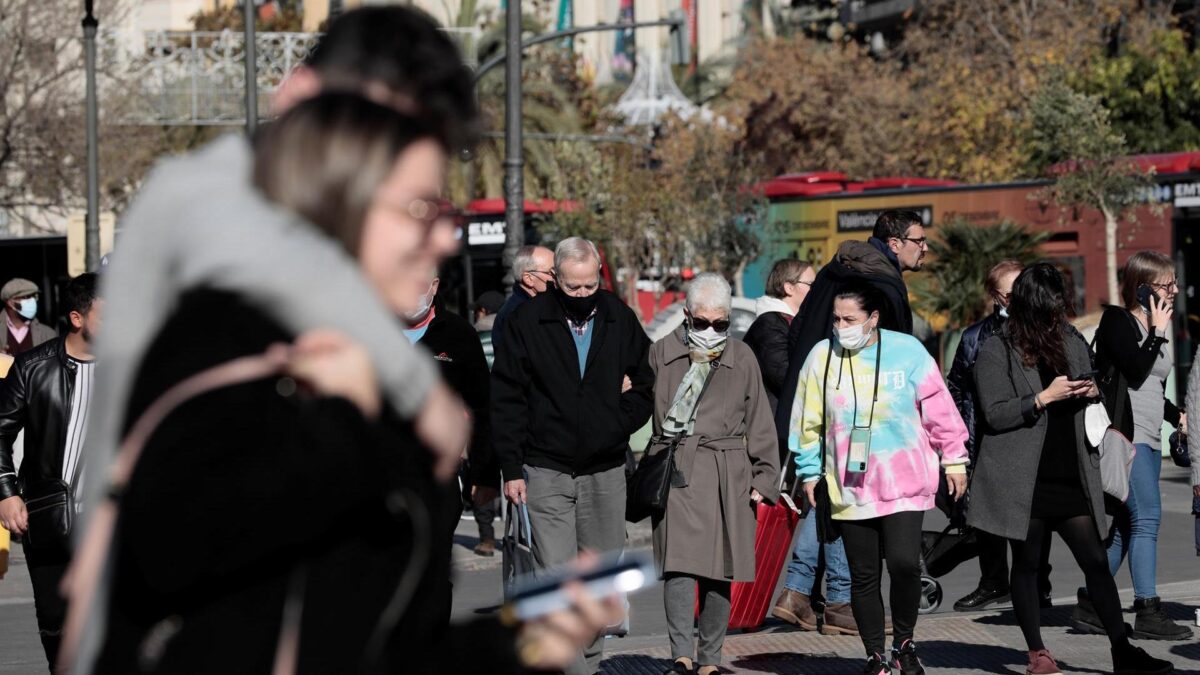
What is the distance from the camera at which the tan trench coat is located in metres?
8.23

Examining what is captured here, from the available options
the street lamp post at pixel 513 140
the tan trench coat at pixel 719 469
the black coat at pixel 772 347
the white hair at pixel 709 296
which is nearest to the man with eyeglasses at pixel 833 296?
the tan trench coat at pixel 719 469

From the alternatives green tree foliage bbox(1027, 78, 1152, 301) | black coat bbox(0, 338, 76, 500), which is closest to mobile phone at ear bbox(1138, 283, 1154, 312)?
black coat bbox(0, 338, 76, 500)

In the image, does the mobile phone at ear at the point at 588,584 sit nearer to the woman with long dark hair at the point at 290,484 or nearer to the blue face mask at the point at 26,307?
the woman with long dark hair at the point at 290,484

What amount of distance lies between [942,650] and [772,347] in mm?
2209

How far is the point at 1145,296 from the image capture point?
933 centimetres

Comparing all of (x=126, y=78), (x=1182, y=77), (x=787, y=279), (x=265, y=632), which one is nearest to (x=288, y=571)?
(x=265, y=632)

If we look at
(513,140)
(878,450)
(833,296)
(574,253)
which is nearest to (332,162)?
(878,450)

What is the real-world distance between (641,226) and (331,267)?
33700 millimetres

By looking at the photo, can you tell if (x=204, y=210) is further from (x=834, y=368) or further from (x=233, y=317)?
(x=834, y=368)

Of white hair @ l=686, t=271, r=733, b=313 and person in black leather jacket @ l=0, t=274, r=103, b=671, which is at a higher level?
white hair @ l=686, t=271, r=733, b=313

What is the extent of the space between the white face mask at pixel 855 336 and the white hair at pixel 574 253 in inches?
45.2

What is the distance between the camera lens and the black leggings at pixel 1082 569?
26.3 ft

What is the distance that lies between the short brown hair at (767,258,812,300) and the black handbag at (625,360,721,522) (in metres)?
2.59

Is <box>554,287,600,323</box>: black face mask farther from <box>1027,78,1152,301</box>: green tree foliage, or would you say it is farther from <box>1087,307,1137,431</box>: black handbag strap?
<box>1027,78,1152,301</box>: green tree foliage
